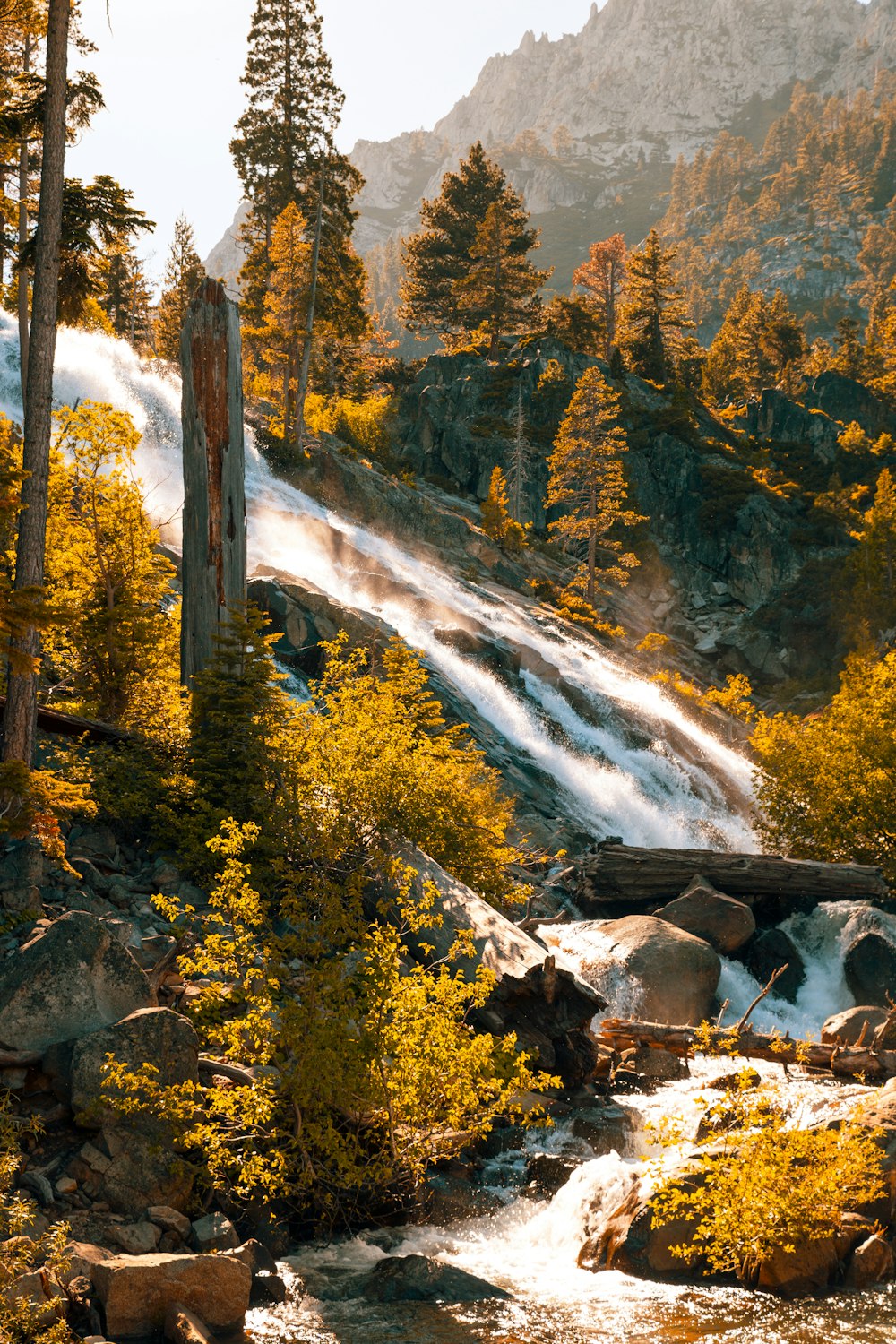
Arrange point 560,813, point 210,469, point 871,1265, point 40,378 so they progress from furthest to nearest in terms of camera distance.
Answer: point 560,813, point 210,469, point 40,378, point 871,1265

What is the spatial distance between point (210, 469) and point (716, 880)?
39.5 ft

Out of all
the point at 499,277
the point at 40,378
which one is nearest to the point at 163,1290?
Result: the point at 40,378

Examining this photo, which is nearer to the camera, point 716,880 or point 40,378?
point 40,378

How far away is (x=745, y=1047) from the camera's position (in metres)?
13.8

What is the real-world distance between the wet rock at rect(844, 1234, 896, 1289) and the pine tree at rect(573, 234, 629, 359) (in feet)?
224

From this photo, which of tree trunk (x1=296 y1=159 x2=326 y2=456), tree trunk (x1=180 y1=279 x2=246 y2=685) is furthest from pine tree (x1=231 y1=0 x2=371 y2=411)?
tree trunk (x1=180 y1=279 x2=246 y2=685)

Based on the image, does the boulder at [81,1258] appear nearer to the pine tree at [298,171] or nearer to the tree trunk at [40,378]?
the tree trunk at [40,378]

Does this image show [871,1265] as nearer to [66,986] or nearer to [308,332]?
[66,986]

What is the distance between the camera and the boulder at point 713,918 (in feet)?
59.6

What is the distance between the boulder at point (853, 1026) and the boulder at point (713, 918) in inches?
119

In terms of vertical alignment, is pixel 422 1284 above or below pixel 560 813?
above

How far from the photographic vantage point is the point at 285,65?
50469 mm

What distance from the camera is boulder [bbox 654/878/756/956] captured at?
18.2 meters

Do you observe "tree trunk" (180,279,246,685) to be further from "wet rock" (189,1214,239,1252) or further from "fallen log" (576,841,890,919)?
"fallen log" (576,841,890,919)
